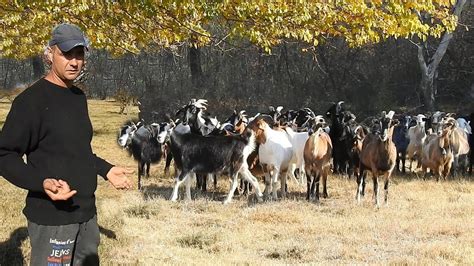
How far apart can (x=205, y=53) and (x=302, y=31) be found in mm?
31173

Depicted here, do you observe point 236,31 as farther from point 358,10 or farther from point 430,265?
point 430,265

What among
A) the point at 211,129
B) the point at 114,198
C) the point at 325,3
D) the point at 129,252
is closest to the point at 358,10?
the point at 325,3

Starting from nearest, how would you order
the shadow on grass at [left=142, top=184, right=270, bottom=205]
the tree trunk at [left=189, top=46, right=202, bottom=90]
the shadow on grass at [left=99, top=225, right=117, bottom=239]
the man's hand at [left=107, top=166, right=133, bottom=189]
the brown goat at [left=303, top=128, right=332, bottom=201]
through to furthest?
the man's hand at [left=107, top=166, right=133, bottom=189] → the shadow on grass at [left=99, top=225, right=117, bottom=239] → the brown goat at [left=303, top=128, right=332, bottom=201] → the shadow on grass at [left=142, top=184, right=270, bottom=205] → the tree trunk at [left=189, top=46, right=202, bottom=90]

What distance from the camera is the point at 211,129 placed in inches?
607

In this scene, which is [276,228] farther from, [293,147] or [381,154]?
[293,147]

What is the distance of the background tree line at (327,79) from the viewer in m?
29.2

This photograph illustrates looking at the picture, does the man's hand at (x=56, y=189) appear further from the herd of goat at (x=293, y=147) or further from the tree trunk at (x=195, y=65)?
the tree trunk at (x=195, y=65)

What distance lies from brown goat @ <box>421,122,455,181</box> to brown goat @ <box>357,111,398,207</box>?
3458 millimetres

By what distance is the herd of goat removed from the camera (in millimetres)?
12336

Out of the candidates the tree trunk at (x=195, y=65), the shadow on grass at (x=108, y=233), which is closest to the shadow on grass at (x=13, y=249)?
the shadow on grass at (x=108, y=233)

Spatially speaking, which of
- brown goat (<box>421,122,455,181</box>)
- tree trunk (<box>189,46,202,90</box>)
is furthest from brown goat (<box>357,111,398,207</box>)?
tree trunk (<box>189,46,202,90</box>)

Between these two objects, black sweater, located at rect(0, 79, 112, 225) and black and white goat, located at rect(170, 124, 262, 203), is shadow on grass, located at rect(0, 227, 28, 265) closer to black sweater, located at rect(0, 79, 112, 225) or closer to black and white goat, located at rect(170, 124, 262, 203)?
black sweater, located at rect(0, 79, 112, 225)

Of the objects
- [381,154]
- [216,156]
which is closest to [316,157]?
[381,154]

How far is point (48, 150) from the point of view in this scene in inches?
135
